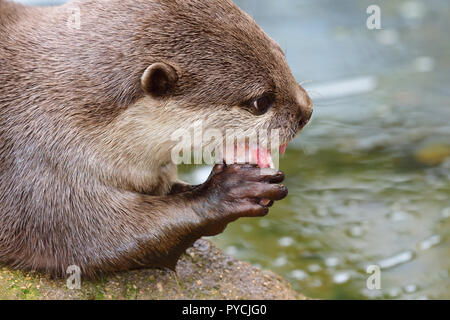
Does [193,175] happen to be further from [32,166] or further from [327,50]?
[327,50]

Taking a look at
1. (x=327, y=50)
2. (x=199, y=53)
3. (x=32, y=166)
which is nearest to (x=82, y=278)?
(x=32, y=166)

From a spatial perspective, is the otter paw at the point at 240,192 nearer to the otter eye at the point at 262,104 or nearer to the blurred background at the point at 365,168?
the otter eye at the point at 262,104

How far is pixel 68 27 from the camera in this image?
3318 millimetres

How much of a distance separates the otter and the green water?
3.80ft

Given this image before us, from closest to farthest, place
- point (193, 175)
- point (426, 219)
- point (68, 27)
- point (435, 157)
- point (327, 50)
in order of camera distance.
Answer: point (68, 27)
point (426, 219)
point (193, 175)
point (435, 157)
point (327, 50)

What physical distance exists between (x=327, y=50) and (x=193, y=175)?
18.2 ft

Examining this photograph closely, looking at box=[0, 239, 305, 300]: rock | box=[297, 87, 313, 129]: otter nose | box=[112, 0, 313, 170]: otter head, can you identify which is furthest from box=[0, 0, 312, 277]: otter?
box=[297, 87, 313, 129]: otter nose

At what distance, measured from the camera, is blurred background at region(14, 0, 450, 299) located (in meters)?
5.26

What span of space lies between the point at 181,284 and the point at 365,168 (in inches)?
159

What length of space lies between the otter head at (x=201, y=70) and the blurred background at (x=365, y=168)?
0.76 meters

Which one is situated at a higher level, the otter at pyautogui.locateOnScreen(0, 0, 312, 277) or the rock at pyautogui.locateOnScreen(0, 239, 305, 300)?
the otter at pyautogui.locateOnScreen(0, 0, 312, 277)

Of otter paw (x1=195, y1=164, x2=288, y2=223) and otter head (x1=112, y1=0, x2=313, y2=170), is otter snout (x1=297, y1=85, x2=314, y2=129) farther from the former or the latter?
otter paw (x1=195, y1=164, x2=288, y2=223)

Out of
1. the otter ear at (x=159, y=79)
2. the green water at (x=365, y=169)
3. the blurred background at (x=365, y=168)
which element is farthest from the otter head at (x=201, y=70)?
the green water at (x=365, y=169)
